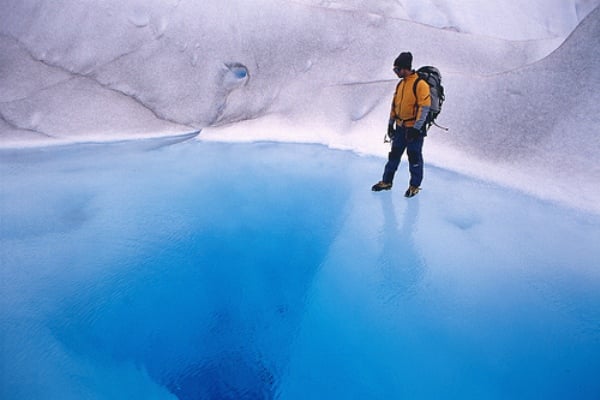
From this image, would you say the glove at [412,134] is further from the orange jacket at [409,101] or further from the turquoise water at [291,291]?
the turquoise water at [291,291]

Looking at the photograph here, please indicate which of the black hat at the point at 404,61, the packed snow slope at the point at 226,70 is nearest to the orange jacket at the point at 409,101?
the black hat at the point at 404,61

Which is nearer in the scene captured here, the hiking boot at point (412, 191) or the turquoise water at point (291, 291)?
the turquoise water at point (291, 291)

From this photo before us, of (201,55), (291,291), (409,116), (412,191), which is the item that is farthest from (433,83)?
(201,55)

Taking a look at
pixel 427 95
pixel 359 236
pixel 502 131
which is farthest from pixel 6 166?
pixel 502 131

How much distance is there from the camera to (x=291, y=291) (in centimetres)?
279

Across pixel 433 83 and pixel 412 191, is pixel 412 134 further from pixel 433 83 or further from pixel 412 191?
pixel 412 191

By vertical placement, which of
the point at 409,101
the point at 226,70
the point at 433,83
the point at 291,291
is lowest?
the point at 291,291

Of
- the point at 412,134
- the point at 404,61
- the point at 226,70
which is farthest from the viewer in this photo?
the point at 226,70

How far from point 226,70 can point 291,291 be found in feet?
17.5

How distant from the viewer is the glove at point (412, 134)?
12.0ft

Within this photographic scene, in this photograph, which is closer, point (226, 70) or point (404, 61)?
point (404, 61)

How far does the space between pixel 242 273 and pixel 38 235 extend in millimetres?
2027

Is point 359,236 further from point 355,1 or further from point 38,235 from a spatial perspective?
point 355,1

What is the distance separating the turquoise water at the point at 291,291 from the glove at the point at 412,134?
752mm
